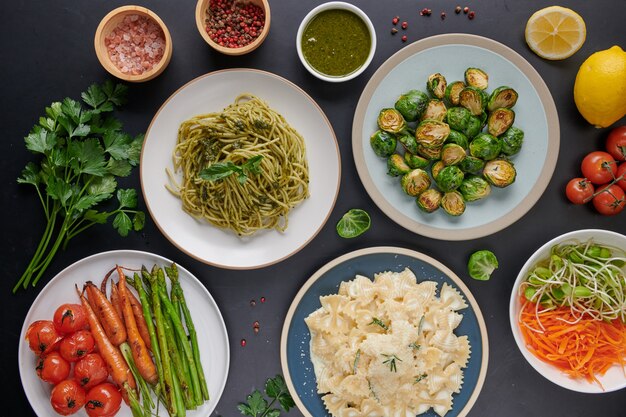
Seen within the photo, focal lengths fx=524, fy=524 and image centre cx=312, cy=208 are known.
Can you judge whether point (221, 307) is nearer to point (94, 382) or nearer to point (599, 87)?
point (94, 382)

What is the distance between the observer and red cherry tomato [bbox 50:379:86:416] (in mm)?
3070

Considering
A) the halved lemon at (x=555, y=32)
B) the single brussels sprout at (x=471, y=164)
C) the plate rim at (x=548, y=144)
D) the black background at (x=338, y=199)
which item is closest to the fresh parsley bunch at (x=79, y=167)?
the black background at (x=338, y=199)

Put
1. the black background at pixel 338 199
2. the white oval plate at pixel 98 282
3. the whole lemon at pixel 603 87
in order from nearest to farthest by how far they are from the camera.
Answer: the whole lemon at pixel 603 87 < the white oval plate at pixel 98 282 < the black background at pixel 338 199

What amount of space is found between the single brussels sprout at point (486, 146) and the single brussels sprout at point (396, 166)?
404mm

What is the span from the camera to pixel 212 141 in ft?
10.2

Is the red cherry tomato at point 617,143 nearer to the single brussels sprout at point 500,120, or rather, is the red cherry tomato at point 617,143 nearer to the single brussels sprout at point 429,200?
the single brussels sprout at point 500,120

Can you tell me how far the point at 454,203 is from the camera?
3080 mm

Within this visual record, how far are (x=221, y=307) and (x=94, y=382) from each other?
860mm

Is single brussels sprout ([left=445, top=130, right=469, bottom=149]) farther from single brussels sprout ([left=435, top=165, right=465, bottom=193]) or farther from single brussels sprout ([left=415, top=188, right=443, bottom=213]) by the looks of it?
single brussels sprout ([left=415, top=188, right=443, bottom=213])

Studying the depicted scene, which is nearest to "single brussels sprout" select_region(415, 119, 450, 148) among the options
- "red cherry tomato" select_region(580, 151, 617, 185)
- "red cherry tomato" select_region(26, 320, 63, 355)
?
"red cherry tomato" select_region(580, 151, 617, 185)

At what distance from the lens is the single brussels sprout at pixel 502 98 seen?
3031 millimetres

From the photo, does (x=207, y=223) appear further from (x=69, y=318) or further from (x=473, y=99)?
(x=473, y=99)

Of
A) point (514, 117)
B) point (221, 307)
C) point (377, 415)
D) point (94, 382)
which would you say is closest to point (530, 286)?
point (514, 117)

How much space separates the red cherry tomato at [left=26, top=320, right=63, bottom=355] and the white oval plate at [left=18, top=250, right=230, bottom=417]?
0.28ft
